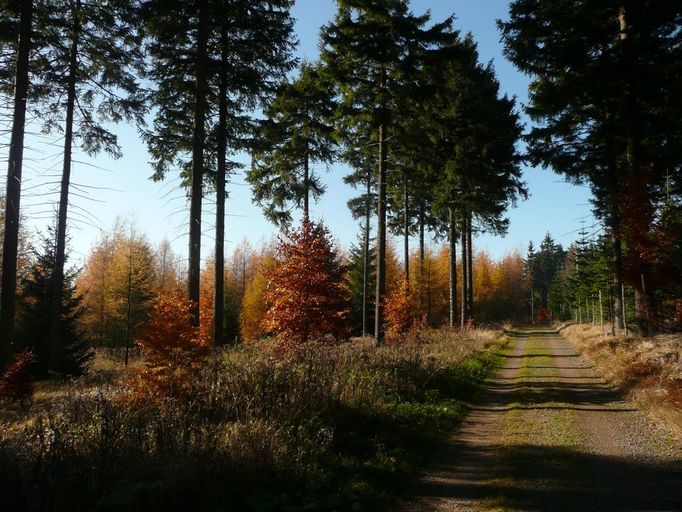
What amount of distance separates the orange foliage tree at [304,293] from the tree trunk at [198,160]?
2.73m

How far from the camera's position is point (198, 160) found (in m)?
13.1

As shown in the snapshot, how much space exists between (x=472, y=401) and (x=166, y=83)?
12577 mm

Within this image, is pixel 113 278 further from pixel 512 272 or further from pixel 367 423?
pixel 512 272

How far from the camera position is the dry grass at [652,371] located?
779cm

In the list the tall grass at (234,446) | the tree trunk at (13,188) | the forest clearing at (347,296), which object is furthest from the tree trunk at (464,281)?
the tree trunk at (13,188)

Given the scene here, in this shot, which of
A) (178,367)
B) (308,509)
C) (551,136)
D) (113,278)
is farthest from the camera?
(113,278)

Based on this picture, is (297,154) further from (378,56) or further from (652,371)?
(652,371)

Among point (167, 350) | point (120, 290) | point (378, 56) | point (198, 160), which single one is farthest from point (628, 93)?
point (120, 290)

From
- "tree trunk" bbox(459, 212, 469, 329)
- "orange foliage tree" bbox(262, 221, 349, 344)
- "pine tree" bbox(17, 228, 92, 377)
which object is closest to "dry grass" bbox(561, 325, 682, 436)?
"orange foliage tree" bbox(262, 221, 349, 344)

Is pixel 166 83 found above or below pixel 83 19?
below

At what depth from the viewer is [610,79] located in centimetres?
1430

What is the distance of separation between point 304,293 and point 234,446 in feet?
30.3

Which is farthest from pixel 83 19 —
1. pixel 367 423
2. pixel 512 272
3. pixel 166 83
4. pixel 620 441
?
pixel 512 272

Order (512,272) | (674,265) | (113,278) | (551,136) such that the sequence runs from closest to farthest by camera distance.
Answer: (674,265)
(551,136)
(113,278)
(512,272)
